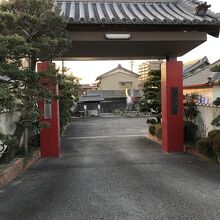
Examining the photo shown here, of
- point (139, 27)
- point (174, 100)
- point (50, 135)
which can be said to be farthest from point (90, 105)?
point (139, 27)

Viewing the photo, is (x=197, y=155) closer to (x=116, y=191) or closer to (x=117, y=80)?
(x=116, y=191)

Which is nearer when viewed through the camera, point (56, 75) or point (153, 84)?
point (56, 75)

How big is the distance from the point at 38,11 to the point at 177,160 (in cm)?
647

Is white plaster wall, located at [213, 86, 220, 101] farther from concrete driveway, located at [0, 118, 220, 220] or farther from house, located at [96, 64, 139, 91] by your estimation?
house, located at [96, 64, 139, 91]

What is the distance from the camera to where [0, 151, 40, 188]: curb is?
9.06 m

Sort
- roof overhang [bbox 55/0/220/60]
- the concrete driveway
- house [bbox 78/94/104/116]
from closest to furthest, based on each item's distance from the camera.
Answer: the concrete driveway
roof overhang [bbox 55/0/220/60]
house [bbox 78/94/104/116]

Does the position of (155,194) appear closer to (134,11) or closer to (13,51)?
(13,51)

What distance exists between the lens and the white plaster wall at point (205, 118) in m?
13.8

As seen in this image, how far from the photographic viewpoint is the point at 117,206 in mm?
6668

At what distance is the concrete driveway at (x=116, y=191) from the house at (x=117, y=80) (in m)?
64.3

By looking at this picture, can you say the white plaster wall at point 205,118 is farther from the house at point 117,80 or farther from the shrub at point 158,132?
the house at point 117,80

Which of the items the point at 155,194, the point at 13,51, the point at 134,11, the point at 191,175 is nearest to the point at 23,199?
the point at 155,194

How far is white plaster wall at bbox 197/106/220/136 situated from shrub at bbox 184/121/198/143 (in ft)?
0.97

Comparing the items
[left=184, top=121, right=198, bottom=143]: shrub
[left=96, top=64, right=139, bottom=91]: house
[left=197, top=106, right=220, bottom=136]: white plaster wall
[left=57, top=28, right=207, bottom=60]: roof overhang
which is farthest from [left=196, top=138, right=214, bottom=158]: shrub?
[left=96, top=64, right=139, bottom=91]: house
